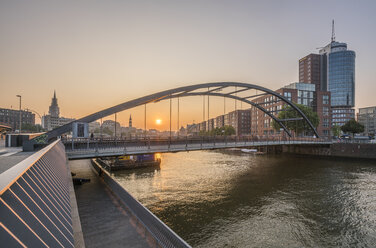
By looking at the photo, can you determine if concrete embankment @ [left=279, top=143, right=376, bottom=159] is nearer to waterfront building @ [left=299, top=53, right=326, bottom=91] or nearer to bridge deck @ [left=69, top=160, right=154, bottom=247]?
bridge deck @ [left=69, top=160, right=154, bottom=247]

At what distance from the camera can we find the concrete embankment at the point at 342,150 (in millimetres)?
45094

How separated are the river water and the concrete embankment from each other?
19.7 meters

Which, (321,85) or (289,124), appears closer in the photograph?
(289,124)

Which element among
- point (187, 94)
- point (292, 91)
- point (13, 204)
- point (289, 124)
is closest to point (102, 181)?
point (187, 94)

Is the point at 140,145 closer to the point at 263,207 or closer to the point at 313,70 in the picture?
the point at 263,207

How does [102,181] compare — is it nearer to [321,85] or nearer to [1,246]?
[1,246]

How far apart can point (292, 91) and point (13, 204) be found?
94.4 meters

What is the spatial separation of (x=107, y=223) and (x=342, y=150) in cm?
5768

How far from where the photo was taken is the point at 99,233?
10414 millimetres

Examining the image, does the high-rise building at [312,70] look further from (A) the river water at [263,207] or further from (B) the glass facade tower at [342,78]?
(A) the river water at [263,207]

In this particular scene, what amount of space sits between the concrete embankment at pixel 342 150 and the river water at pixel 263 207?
1970cm

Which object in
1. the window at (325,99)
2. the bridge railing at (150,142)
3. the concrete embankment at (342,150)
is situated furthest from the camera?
the window at (325,99)

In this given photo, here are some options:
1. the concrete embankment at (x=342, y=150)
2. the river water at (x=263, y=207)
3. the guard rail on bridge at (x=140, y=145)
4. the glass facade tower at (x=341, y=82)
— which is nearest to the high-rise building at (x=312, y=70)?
the glass facade tower at (x=341, y=82)

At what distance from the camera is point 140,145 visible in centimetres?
2222
